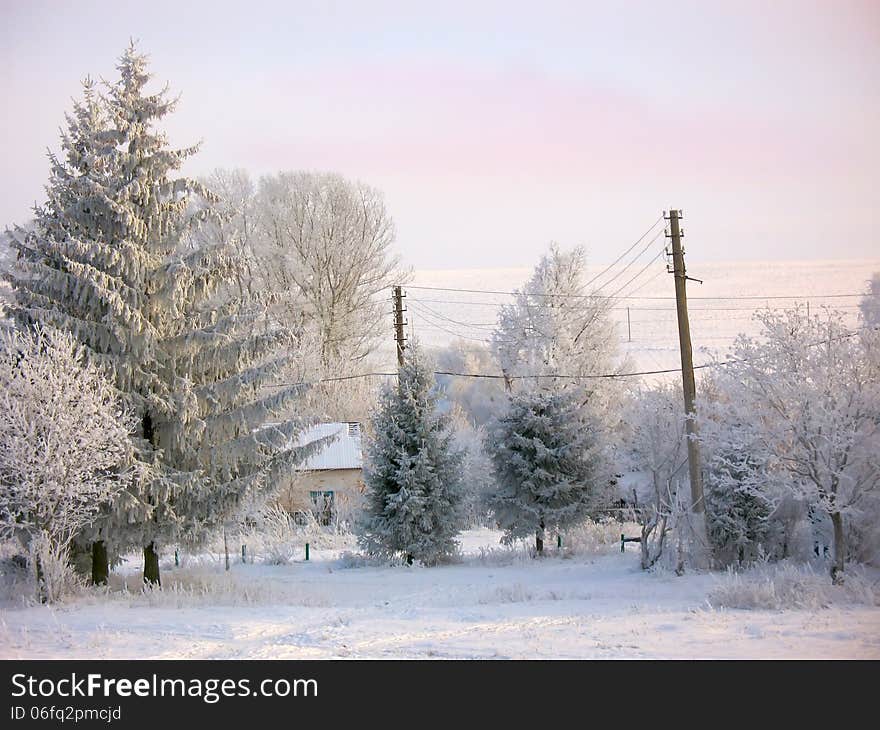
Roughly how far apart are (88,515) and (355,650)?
7.62 metres

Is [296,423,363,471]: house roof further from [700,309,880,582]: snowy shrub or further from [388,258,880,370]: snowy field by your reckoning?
[700,309,880,582]: snowy shrub

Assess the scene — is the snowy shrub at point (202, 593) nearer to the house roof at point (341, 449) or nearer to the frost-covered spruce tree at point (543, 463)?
the frost-covered spruce tree at point (543, 463)

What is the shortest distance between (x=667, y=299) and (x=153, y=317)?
8860 cm

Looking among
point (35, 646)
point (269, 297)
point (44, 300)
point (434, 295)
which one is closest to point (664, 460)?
point (269, 297)

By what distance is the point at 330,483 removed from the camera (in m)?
39.9

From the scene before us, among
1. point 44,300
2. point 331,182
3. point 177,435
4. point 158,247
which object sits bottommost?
point 177,435

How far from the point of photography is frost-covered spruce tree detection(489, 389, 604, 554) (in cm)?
2739

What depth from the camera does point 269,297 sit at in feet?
59.1

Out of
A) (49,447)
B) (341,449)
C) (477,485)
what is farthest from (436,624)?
(341,449)

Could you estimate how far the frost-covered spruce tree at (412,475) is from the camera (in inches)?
1006

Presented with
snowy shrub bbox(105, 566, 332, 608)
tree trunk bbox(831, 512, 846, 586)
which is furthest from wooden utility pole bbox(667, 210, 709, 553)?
snowy shrub bbox(105, 566, 332, 608)

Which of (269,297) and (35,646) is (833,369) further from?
(35,646)

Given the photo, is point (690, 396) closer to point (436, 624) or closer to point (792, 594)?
point (792, 594)
